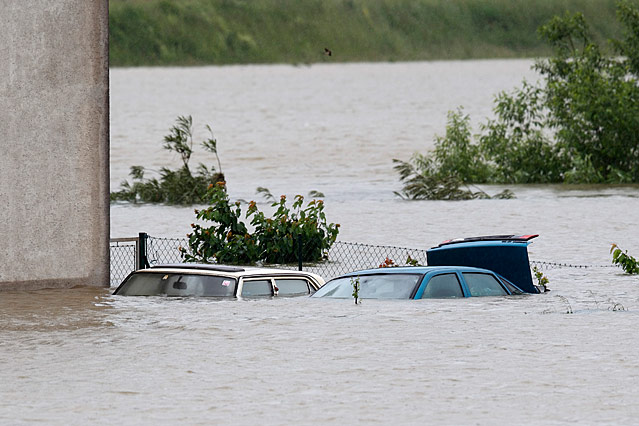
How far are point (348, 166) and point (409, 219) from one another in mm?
39288

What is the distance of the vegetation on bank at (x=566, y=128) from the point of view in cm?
4912

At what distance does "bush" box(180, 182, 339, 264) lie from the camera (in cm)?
2497

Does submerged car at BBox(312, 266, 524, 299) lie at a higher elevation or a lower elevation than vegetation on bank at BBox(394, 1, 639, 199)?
lower

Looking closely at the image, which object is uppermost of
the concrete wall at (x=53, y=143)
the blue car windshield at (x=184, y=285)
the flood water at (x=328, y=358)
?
the concrete wall at (x=53, y=143)

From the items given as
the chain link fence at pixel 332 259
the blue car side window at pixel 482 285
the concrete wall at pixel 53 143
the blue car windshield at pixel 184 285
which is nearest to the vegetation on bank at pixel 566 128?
the chain link fence at pixel 332 259

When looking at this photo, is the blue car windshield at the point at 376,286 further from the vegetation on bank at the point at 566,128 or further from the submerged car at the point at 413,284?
the vegetation on bank at the point at 566,128

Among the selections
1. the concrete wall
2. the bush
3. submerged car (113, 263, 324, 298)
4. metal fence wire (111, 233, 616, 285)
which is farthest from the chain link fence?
submerged car (113, 263, 324, 298)

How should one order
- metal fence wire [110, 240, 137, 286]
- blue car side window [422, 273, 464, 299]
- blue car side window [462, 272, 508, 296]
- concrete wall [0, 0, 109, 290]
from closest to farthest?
blue car side window [422, 273, 464, 299] → blue car side window [462, 272, 508, 296] → concrete wall [0, 0, 109, 290] → metal fence wire [110, 240, 137, 286]

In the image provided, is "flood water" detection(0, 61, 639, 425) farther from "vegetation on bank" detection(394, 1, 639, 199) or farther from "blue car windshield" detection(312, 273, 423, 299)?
"vegetation on bank" detection(394, 1, 639, 199)

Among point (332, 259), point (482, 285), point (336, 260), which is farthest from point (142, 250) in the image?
point (332, 259)

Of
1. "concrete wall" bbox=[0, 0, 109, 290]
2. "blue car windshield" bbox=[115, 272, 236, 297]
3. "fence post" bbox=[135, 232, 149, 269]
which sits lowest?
"blue car windshield" bbox=[115, 272, 236, 297]

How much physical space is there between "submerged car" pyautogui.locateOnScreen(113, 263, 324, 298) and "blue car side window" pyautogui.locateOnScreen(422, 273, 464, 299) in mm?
1849

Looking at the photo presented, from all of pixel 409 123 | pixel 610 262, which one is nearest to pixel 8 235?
pixel 610 262

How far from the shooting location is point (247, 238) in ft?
82.4
